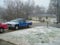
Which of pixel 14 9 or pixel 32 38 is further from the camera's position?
pixel 14 9

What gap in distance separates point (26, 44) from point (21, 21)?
36.6ft

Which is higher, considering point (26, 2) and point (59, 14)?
point (26, 2)

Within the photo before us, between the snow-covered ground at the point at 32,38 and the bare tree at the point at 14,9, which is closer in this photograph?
the snow-covered ground at the point at 32,38

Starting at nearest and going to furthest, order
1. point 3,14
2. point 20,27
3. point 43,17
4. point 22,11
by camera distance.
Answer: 1. point 20,27
2. point 3,14
3. point 22,11
4. point 43,17

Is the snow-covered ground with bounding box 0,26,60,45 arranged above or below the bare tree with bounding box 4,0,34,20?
below

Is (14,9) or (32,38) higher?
(14,9)

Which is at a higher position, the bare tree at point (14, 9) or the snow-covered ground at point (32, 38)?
the bare tree at point (14, 9)

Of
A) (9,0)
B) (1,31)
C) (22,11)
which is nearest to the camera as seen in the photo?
(1,31)

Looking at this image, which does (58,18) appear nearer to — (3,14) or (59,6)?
(59,6)

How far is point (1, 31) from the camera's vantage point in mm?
14648

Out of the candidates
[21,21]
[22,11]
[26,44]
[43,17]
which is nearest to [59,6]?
[22,11]

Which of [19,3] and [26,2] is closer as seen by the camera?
[19,3]

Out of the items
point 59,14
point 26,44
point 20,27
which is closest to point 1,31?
point 20,27

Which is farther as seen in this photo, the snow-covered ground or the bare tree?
the bare tree
